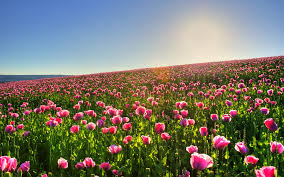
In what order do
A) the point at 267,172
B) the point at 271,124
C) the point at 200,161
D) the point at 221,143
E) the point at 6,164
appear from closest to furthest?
1. the point at 267,172
2. the point at 200,161
3. the point at 6,164
4. the point at 221,143
5. the point at 271,124

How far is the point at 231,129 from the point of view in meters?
Result: 3.07

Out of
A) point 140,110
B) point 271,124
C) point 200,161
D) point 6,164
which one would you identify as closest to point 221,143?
point 200,161

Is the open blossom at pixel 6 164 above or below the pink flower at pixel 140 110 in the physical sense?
below

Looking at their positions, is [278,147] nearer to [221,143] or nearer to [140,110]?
[221,143]

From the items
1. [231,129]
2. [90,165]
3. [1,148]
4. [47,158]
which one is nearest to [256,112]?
[231,129]

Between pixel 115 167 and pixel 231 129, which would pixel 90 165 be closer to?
pixel 115 167

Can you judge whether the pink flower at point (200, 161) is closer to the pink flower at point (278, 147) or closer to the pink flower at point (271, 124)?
the pink flower at point (278, 147)

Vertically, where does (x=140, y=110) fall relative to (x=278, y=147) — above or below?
above

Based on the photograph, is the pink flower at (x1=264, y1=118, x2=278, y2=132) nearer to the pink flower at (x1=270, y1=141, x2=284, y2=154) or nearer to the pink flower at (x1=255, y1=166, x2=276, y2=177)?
the pink flower at (x1=270, y1=141, x2=284, y2=154)

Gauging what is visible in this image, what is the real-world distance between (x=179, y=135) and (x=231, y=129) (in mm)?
939

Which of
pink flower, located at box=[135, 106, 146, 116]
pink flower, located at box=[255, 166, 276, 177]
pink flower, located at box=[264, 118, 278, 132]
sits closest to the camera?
pink flower, located at box=[255, 166, 276, 177]

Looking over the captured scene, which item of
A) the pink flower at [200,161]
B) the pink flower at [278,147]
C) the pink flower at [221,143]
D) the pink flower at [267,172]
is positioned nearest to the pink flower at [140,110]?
the pink flower at [221,143]

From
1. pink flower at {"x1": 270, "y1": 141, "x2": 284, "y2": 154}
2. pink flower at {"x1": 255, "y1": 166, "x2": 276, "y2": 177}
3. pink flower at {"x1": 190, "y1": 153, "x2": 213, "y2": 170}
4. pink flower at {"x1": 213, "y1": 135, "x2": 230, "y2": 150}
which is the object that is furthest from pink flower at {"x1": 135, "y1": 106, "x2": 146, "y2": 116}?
pink flower at {"x1": 255, "y1": 166, "x2": 276, "y2": 177}

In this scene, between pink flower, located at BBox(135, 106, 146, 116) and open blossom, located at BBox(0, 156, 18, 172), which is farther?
pink flower, located at BBox(135, 106, 146, 116)
